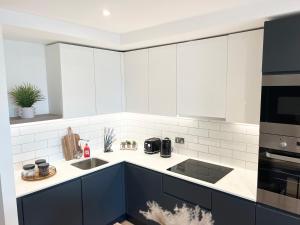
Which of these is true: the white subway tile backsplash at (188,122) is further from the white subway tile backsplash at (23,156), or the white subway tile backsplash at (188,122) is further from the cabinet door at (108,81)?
the white subway tile backsplash at (23,156)

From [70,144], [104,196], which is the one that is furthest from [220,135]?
[70,144]

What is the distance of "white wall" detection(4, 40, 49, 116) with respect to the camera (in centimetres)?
223

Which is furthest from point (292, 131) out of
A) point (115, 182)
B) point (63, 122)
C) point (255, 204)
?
point (63, 122)

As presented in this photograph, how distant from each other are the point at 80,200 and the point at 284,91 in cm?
196

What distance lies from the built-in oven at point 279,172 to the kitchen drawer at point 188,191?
0.44 m

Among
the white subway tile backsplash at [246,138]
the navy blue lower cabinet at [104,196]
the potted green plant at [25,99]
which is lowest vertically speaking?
the navy blue lower cabinet at [104,196]

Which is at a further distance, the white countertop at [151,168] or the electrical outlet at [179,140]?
the electrical outlet at [179,140]

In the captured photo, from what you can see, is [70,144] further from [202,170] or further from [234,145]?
[234,145]

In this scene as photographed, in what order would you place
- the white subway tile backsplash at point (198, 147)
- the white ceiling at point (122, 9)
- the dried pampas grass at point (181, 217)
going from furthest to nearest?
1. the white subway tile backsplash at point (198, 147)
2. the white ceiling at point (122, 9)
3. the dried pampas grass at point (181, 217)

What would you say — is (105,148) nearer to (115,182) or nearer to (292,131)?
(115,182)

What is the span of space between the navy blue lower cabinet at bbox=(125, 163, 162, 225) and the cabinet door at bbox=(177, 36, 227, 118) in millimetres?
735

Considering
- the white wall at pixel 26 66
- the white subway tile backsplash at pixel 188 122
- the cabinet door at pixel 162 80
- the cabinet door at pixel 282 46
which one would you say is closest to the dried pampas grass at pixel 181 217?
the cabinet door at pixel 282 46

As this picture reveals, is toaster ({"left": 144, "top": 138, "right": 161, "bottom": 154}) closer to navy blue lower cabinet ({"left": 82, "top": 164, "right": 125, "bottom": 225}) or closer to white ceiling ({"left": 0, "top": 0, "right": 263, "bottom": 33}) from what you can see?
navy blue lower cabinet ({"left": 82, "top": 164, "right": 125, "bottom": 225})

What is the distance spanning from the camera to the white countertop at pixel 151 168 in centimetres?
184
